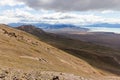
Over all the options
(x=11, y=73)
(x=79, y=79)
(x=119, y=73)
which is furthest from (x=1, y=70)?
(x=119, y=73)

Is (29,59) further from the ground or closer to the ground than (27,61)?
closer to the ground

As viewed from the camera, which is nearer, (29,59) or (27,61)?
(27,61)

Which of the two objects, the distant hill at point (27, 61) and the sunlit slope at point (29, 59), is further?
the sunlit slope at point (29, 59)

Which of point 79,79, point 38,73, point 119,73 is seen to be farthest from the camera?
point 119,73

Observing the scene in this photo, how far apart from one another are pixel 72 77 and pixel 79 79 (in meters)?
0.97

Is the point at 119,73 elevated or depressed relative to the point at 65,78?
depressed

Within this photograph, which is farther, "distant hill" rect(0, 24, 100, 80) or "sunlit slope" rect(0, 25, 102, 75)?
"sunlit slope" rect(0, 25, 102, 75)

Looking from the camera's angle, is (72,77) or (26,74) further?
(72,77)

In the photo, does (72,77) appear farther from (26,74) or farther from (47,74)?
(26,74)

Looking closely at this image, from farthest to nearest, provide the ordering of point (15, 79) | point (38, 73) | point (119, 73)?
1. point (119, 73)
2. point (38, 73)
3. point (15, 79)

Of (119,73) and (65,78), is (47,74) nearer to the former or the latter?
(65,78)

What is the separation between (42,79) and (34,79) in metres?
0.94

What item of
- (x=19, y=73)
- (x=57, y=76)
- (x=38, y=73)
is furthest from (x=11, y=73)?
(x=57, y=76)

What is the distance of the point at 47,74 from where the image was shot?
120ft
